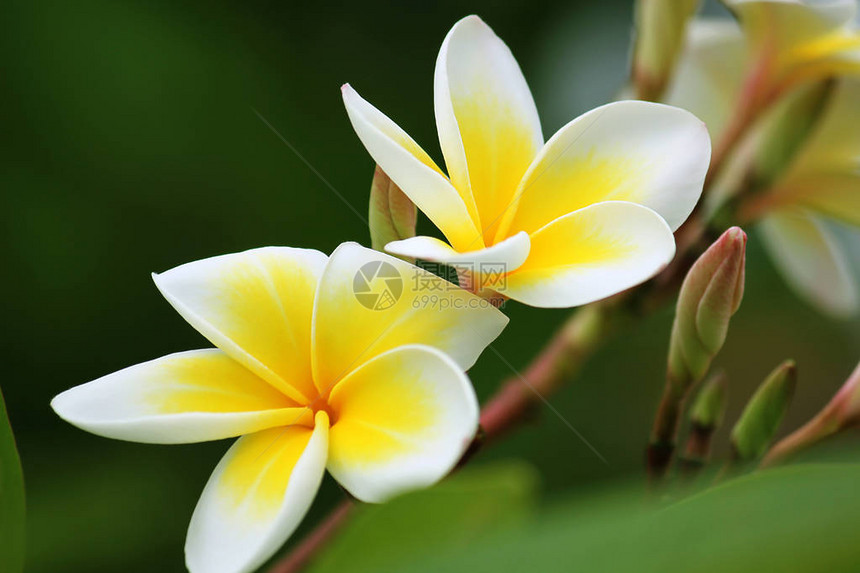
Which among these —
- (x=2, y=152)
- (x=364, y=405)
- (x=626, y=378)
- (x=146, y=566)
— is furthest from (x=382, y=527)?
(x=626, y=378)

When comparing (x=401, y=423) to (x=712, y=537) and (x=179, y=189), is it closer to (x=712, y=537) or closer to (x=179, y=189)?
(x=712, y=537)

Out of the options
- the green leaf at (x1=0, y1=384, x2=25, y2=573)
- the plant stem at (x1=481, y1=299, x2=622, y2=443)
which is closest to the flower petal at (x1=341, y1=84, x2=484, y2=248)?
the green leaf at (x1=0, y1=384, x2=25, y2=573)

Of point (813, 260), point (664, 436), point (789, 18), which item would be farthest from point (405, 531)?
point (813, 260)

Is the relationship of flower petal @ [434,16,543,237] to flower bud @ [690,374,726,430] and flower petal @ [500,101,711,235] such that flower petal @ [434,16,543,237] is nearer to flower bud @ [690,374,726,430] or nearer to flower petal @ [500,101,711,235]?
flower petal @ [500,101,711,235]

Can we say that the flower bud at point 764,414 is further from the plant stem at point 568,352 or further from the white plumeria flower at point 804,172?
the white plumeria flower at point 804,172

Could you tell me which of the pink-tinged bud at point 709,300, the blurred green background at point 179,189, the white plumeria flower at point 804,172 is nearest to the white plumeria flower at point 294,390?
the pink-tinged bud at point 709,300

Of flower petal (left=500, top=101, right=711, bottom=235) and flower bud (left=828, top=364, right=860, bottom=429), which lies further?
flower bud (left=828, top=364, right=860, bottom=429)
